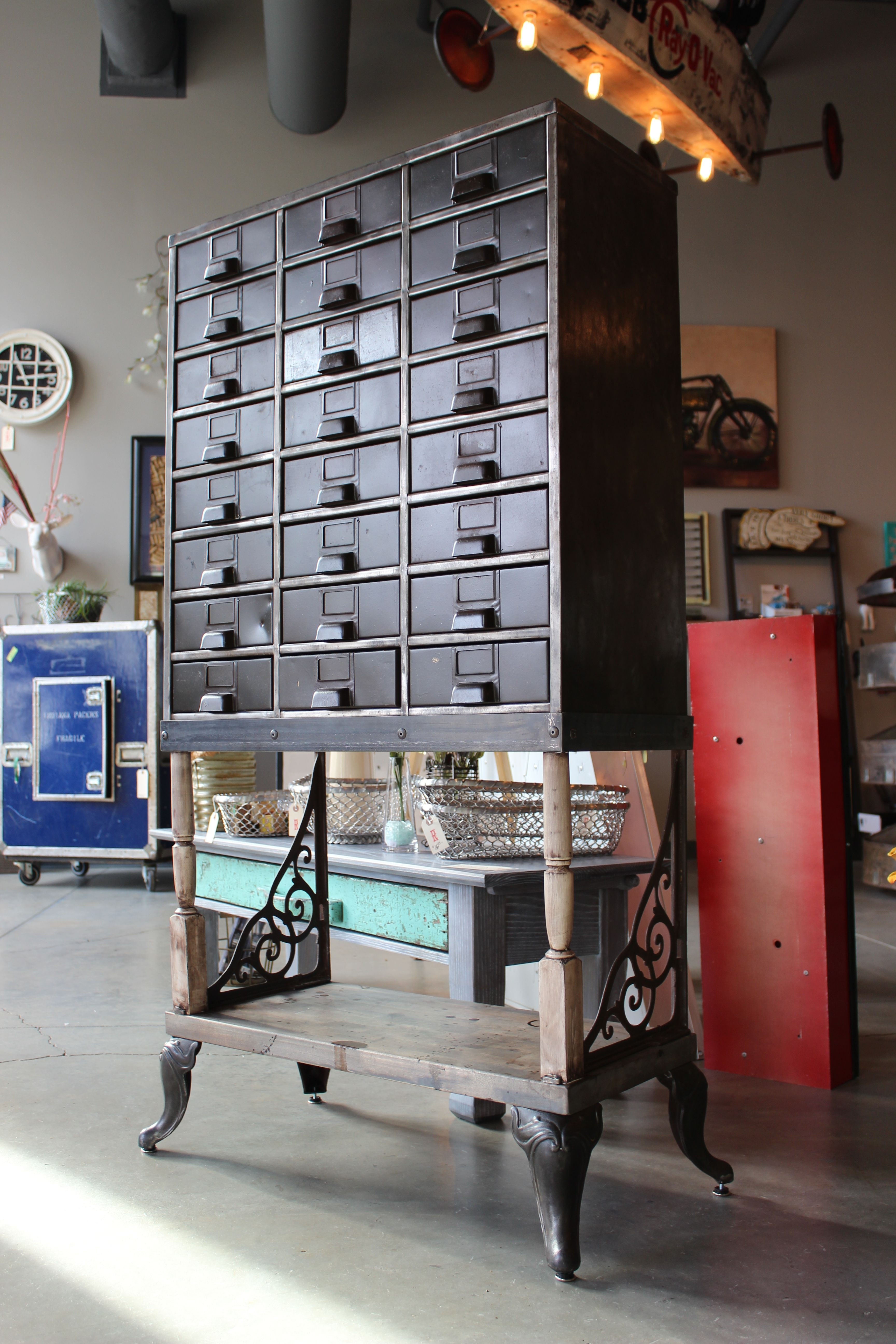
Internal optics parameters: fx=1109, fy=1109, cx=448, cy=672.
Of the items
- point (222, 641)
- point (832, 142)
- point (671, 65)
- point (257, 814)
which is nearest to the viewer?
point (222, 641)

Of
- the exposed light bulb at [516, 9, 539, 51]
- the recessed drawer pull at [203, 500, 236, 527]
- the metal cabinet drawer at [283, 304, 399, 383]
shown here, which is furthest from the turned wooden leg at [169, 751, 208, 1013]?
the exposed light bulb at [516, 9, 539, 51]

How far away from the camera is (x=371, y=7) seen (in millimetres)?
7793

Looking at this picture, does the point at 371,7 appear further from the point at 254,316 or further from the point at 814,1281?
the point at 814,1281

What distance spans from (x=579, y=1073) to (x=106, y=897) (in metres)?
4.87

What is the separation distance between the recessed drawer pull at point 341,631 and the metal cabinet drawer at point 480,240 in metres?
0.68

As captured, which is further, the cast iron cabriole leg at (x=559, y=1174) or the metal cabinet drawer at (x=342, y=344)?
the metal cabinet drawer at (x=342, y=344)

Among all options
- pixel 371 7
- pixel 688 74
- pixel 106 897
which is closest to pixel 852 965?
pixel 688 74

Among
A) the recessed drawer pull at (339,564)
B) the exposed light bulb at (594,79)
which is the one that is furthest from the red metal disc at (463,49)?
the recessed drawer pull at (339,564)

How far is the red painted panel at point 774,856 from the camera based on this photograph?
9.31ft

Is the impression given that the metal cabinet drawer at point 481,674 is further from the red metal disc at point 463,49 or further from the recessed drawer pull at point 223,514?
the red metal disc at point 463,49

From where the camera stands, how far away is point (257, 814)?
3549 mm

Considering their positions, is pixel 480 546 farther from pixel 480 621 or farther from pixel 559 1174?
pixel 559 1174

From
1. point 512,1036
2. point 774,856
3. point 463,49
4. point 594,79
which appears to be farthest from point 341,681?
point 463,49

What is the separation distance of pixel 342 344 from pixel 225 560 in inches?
21.2
